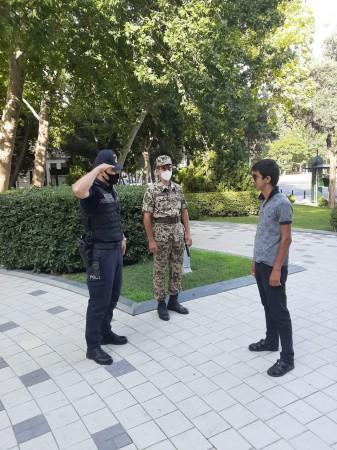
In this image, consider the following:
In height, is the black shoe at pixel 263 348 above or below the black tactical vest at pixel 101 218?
below

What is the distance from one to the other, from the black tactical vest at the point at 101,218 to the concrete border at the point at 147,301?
1.51m

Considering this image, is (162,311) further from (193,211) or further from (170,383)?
(193,211)

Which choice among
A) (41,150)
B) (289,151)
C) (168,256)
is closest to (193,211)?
(41,150)

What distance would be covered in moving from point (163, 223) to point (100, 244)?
1.11 meters

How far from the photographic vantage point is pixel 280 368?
3199 mm

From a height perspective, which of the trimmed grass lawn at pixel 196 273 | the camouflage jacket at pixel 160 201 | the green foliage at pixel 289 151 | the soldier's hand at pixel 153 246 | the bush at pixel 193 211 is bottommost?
the trimmed grass lawn at pixel 196 273

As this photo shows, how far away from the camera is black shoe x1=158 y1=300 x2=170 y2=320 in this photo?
14.4 feet

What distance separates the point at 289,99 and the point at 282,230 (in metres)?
19.2

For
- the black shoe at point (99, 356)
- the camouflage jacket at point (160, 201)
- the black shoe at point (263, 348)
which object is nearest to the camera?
the black shoe at point (99, 356)

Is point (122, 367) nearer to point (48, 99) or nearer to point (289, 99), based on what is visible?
point (48, 99)

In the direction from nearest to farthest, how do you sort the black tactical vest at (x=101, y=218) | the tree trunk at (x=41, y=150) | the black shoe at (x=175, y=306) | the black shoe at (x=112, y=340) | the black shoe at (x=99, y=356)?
the black tactical vest at (x=101, y=218) < the black shoe at (x=99, y=356) < the black shoe at (x=112, y=340) < the black shoe at (x=175, y=306) < the tree trunk at (x=41, y=150)

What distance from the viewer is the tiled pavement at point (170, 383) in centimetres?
254

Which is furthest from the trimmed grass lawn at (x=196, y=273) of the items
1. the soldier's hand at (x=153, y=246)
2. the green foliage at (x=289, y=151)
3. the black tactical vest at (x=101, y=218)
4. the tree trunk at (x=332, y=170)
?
the green foliage at (x=289, y=151)

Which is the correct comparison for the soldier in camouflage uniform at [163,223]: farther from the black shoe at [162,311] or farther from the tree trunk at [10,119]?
the tree trunk at [10,119]
